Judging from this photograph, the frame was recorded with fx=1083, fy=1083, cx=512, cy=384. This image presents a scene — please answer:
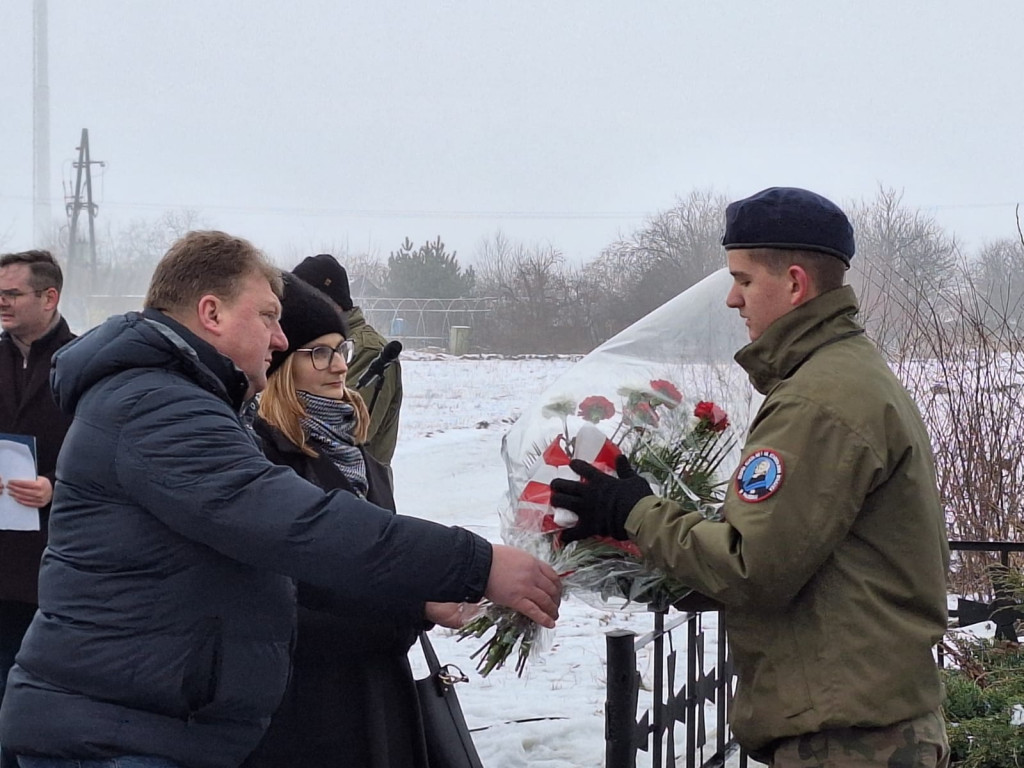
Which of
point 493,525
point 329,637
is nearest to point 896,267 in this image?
point 493,525

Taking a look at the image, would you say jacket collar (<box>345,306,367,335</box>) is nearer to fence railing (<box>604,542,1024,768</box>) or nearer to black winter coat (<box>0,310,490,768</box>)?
fence railing (<box>604,542,1024,768</box>)

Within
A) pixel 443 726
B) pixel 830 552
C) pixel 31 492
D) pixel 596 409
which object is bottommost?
pixel 443 726

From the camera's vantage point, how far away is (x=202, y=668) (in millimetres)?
1909

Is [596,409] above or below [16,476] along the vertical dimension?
above

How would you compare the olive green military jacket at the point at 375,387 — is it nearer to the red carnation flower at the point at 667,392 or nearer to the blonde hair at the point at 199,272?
the red carnation flower at the point at 667,392

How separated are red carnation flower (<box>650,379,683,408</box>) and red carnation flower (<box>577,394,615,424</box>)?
114mm

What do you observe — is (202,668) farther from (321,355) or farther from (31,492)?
(31,492)

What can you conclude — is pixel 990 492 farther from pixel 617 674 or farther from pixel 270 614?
pixel 270 614

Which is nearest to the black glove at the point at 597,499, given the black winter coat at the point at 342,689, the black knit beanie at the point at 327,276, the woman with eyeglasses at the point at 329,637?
the woman with eyeglasses at the point at 329,637

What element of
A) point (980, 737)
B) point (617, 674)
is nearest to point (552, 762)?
point (980, 737)

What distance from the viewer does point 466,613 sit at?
255 centimetres

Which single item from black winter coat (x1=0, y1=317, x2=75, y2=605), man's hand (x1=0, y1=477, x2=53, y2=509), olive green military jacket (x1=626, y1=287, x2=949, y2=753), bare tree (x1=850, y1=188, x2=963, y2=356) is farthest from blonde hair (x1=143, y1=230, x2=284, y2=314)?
bare tree (x1=850, y1=188, x2=963, y2=356)

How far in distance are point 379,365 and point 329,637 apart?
214 centimetres

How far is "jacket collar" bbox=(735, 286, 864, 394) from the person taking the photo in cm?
216
